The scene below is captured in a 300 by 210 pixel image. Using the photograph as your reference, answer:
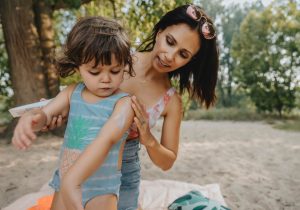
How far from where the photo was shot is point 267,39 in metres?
15.8

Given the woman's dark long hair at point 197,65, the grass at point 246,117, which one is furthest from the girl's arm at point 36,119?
the grass at point 246,117

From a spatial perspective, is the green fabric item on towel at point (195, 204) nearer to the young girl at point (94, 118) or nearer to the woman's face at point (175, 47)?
the woman's face at point (175, 47)

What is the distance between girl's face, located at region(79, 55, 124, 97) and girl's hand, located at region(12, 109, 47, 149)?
267 millimetres

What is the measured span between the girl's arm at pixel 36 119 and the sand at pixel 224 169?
2.86 m

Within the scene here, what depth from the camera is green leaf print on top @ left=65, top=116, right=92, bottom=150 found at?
1.64m

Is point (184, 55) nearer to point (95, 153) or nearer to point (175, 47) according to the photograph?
point (175, 47)

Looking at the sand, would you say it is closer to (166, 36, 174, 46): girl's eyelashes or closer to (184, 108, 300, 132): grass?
(166, 36, 174, 46): girl's eyelashes

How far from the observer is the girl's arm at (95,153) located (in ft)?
4.71

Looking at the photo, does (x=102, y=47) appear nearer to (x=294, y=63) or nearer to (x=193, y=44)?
(x=193, y=44)

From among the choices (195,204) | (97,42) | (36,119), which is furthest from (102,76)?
(195,204)

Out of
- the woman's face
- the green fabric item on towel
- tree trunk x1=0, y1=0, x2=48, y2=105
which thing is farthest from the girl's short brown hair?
tree trunk x1=0, y1=0, x2=48, y2=105

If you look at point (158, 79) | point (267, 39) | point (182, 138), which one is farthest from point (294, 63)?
point (158, 79)

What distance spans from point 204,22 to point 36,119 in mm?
1086

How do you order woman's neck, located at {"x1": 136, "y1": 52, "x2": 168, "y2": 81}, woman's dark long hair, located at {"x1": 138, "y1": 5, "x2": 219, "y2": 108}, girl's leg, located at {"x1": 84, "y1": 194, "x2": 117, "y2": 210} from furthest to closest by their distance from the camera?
A: woman's neck, located at {"x1": 136, "y1": 52, "x2": 168, "y2": 81} < woman's dark long hair, located at {"x1": 138, "y1": 5, "x2": 219, "y2": 108} < girl's leg, located at {"x1": 84, "y1": 194, "x2": 117, "y2": 210}
